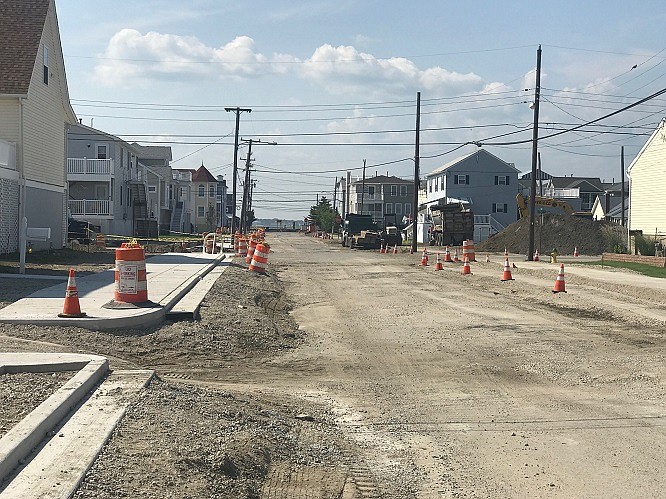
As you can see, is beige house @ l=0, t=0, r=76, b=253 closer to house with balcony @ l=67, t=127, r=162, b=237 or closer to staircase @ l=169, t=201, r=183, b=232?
house with balcony @ l=67, t=127, r=162, b=237

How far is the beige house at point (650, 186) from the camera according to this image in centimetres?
4847

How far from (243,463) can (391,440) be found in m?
1.71

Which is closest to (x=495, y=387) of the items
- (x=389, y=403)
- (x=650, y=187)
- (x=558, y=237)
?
(x=389, y=403)

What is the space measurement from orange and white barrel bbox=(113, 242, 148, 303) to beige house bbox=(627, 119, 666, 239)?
1524 inches

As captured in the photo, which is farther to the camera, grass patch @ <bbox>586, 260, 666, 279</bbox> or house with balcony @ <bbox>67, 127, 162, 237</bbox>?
house with balcony @ <bbox>67, 127, 162, 237</bbox>

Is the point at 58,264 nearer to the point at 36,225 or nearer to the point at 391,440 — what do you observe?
the point at 36,225

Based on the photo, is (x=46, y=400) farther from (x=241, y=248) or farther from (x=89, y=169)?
(x=89, y=169)

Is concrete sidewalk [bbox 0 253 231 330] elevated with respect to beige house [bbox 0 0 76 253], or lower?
lower

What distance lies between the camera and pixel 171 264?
29.0 m

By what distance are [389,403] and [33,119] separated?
25126 mm

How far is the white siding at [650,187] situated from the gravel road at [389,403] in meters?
32.3

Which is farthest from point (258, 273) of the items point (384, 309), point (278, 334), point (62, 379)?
point (62, 379)

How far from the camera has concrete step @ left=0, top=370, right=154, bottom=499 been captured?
526 centimetres

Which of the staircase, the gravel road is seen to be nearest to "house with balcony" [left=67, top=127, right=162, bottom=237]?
the staircase
